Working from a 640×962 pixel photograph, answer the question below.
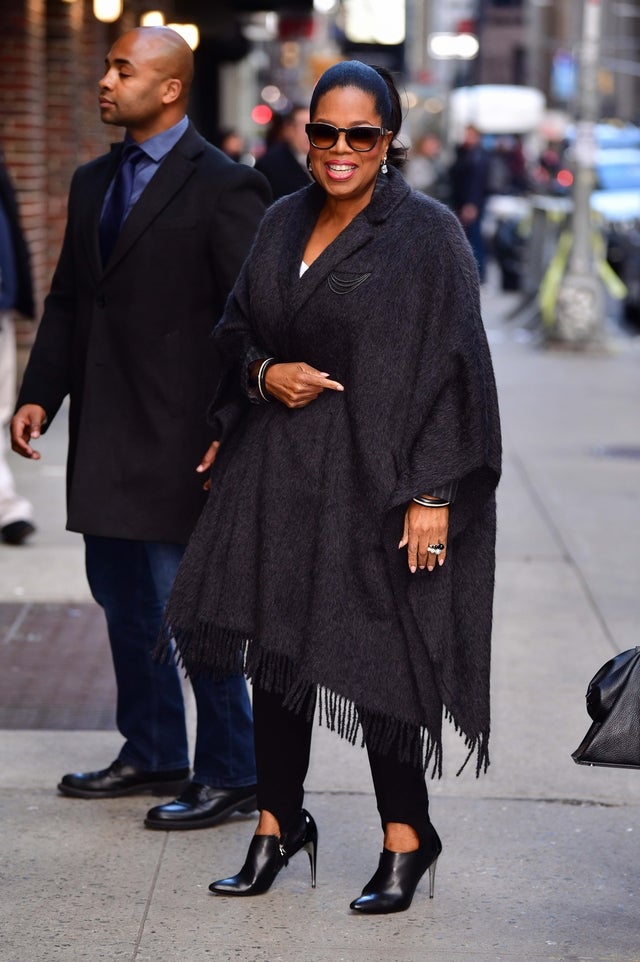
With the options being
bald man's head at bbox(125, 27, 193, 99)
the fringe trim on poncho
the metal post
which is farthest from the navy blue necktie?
the metal post

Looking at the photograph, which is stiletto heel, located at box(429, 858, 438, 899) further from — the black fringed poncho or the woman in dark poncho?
the black fringed poncho

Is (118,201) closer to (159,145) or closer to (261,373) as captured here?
(159,145)

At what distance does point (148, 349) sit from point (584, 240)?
486 inches

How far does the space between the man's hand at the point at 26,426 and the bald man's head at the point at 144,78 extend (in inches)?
30.8

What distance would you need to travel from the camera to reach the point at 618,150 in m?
31.6

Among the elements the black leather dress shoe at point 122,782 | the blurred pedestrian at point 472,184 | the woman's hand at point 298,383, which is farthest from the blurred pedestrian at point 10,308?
the blurred pedestrian at point 472,184

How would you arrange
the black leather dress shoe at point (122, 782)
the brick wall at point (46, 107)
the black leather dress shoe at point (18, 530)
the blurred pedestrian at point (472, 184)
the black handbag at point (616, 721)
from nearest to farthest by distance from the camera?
the black handbag at point (616, 721), the black leather dress shoe at point (122, 782), the black leather dress shoe at point (18, 530), the brick wall at point (46, 107), the blurred pedestrian at point (472, 184)

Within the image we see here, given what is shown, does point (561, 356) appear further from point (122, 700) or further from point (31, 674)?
point (122, 700)

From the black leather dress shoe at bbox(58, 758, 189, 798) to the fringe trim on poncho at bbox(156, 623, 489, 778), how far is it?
912 millimetres

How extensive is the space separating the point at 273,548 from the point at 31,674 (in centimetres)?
241

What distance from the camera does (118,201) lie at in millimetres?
4598

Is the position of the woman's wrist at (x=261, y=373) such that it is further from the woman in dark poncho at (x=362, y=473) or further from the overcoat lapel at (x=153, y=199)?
the overcoat lapel at (x=153, y=199)

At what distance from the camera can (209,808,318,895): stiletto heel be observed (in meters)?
4.08

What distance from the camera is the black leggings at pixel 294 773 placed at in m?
3.99
